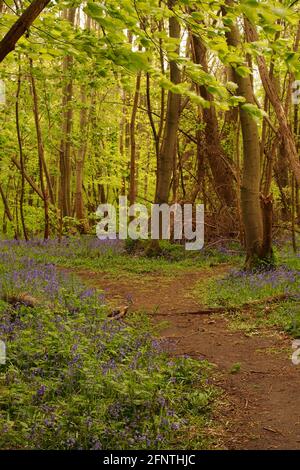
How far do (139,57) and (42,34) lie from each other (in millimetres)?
1684

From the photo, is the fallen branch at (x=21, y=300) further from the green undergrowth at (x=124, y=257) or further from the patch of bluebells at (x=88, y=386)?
the green undergrowth at (x=124, y=257)

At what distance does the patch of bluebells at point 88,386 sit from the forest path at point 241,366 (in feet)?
1.19

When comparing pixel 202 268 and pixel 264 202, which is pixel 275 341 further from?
pixel 202 268

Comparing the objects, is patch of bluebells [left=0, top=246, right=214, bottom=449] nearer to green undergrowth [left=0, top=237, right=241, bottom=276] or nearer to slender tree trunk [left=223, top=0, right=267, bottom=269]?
slender tree trunk [left=223, top=0, right=267, bottom=269]

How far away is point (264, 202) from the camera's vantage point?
41.6 feet

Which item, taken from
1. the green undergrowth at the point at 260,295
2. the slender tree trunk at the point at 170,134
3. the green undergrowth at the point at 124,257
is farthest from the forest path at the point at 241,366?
the slender tree trunk at the point at 170,134

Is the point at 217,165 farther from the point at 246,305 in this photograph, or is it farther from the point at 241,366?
the point at 241,366

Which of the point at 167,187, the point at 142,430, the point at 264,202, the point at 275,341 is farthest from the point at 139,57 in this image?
the point at 167,187

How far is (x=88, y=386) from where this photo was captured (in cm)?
486

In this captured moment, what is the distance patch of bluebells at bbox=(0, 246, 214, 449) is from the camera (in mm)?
4246

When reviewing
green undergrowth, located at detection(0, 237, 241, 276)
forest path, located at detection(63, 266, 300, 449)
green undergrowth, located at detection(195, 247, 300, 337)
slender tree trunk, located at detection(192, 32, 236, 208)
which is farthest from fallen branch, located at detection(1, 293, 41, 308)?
slender tree trunk, located at detection(192, 32, 236, 208)

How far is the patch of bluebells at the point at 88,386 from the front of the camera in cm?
425

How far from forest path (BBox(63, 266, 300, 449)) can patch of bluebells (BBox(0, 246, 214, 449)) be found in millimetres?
364

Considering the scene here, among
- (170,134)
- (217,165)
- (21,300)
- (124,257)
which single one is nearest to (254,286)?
(21,300)
